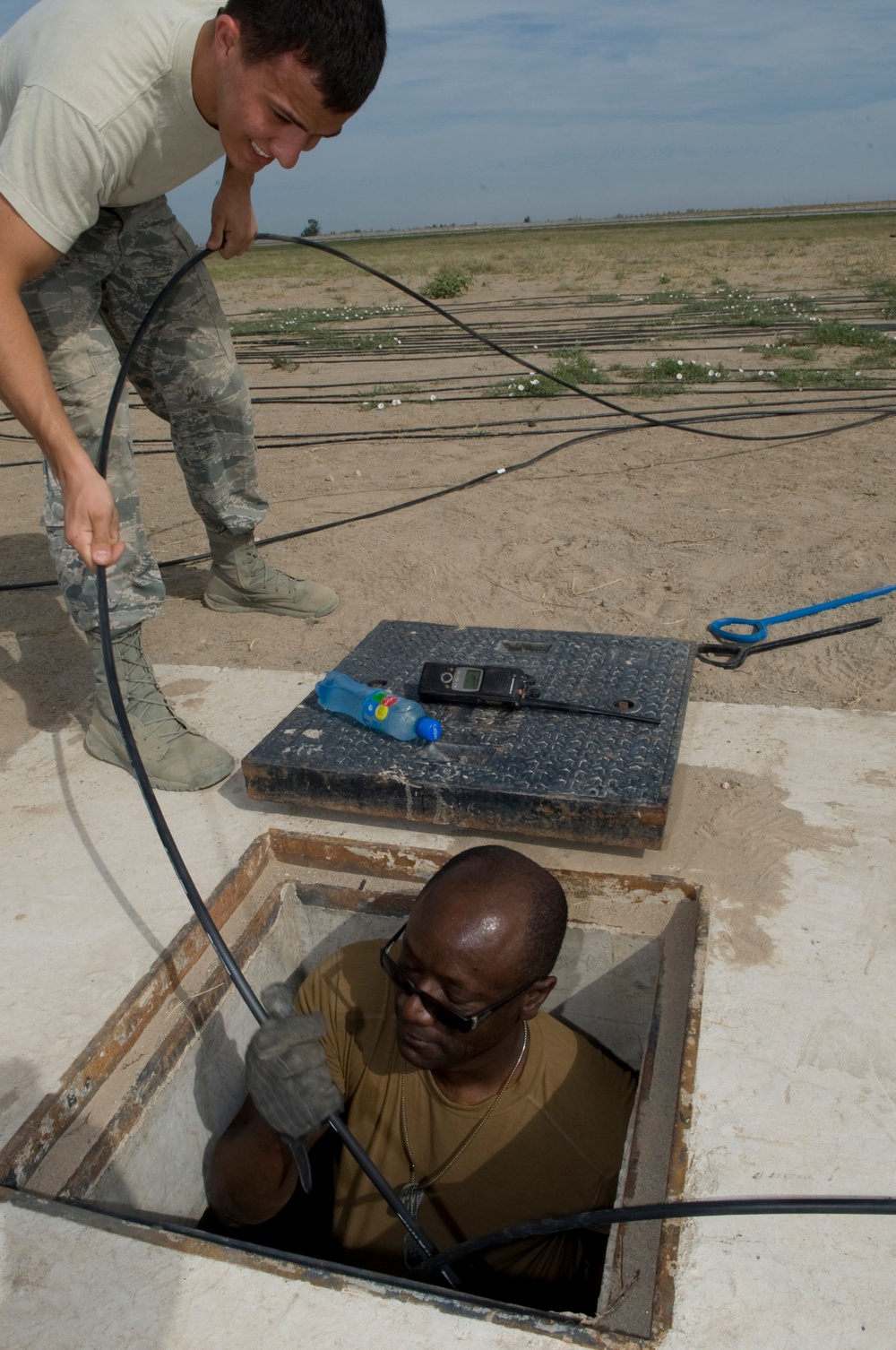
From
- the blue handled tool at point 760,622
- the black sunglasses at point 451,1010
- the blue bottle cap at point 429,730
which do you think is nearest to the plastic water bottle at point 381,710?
the blue bottle cap at point 429,730

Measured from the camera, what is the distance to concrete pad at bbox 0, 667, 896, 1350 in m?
1.21

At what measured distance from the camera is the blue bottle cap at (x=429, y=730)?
7.19 ft

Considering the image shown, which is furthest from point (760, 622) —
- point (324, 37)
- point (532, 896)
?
point (324, 37)

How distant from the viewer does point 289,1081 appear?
150cm

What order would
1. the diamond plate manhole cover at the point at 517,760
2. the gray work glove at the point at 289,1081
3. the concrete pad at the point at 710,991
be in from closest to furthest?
the concrete pad at the point at 710,991 → the gray work glove at the point at 289,1081 → the diamond plate manhole cover at the point at 517,760

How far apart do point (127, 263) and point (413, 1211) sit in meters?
2.36

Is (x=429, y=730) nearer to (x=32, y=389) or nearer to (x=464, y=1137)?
(x=464, y=1137)

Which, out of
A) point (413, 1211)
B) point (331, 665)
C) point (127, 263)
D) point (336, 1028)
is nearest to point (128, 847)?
point (336, 1028)

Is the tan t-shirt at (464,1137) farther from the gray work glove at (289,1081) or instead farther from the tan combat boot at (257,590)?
the tan combat boot at (257,590)

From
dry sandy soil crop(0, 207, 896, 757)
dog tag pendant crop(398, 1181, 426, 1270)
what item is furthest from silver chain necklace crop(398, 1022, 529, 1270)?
dry sandy soil crop(0, 207, 896, 757)

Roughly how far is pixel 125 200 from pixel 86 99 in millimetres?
371

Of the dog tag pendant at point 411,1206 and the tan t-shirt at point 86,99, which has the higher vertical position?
the tan t-shirt at point 86,99

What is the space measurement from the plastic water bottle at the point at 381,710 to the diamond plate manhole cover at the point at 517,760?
2 cm

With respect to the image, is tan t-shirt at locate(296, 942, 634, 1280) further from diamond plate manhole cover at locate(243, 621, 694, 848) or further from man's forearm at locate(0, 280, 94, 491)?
man's forearm at locate(0, 280, 94, 491)
